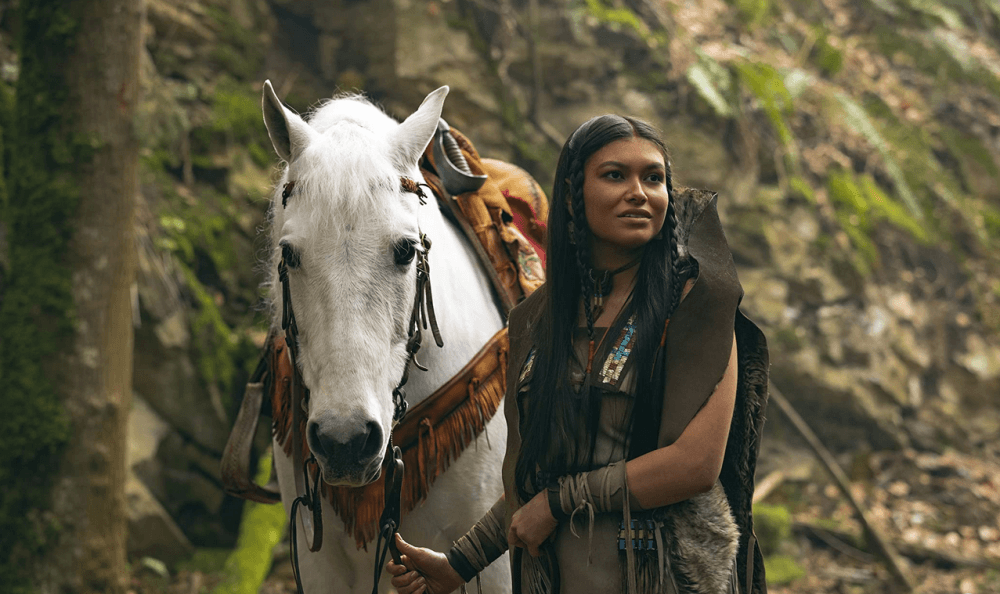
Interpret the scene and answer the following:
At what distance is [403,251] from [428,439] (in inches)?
27.3

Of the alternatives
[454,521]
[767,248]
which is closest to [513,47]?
[767,248]

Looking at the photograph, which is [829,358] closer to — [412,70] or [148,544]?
[412,70]

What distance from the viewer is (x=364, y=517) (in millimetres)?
2297

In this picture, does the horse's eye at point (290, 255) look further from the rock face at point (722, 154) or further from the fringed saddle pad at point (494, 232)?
the rock face at point (722, 154)

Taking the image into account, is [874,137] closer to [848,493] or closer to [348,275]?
[848,493]

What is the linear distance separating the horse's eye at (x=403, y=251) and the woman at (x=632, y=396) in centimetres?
40

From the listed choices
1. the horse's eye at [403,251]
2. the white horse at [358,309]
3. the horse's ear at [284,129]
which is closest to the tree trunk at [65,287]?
the white horse at [358,309]

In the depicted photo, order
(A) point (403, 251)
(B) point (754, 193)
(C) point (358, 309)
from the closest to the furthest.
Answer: (C) point (358, 309) → (A) point (403, 251) → (B) point (754, 193)

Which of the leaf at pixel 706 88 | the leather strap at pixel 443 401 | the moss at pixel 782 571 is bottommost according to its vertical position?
the moss at pixel 782 571

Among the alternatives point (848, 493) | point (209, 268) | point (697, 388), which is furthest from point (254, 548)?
point (848, 493)

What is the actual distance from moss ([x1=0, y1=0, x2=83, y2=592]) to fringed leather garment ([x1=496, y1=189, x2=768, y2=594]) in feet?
10.2

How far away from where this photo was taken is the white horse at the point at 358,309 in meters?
1.77

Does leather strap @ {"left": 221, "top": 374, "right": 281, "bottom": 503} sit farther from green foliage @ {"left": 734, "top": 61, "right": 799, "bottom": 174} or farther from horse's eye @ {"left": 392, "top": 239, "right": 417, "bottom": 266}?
green foliage @ {"left": 734, "top": 61, "right": 799, "bottom": 174}

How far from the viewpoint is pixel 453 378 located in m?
2.37
